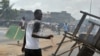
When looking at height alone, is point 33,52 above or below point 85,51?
above

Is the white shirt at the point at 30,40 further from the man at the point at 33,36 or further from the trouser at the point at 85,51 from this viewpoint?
the trouser at the point at 85,51

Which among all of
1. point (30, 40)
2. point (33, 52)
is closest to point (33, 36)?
point (30, 40)

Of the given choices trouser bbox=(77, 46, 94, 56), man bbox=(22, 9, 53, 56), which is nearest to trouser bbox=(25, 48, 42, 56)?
man bbox=(22, 9, 53, 56)

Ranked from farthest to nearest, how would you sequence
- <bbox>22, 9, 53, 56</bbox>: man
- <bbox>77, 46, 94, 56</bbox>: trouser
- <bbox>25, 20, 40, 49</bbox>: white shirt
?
<bbox>77, 46, 94, 56</bbox>: trouser, <bbox>25, 20, 40, 49</bbox>: white shirt, <bbox>22, 9, 53, 56</bbox>: man

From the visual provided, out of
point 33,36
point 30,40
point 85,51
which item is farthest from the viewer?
point 85,51

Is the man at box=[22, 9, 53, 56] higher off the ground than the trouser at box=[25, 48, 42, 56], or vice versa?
the man at box=[22, 9, 53, 56]

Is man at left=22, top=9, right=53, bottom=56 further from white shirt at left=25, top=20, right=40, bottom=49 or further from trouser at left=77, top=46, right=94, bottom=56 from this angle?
trouser at left=77, top=46, right=94, bottom=56

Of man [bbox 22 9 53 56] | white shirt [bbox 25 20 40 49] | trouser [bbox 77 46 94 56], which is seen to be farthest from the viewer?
trouser [bbox 77 46 94 56]

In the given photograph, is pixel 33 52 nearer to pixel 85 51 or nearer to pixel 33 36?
pixel 33 36

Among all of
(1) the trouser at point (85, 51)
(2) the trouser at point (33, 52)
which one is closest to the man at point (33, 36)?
(2) the trouser at point (33, 52)

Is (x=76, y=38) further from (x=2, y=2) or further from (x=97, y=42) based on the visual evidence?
(x=2, y=2)

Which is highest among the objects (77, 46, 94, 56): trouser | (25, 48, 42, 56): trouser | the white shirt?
the white shirt

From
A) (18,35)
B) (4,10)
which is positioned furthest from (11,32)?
(4,10)

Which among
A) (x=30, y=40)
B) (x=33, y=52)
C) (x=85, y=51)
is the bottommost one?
(x=85, y=51)
